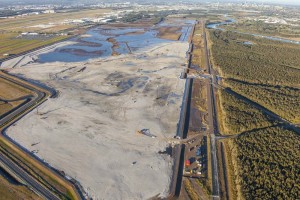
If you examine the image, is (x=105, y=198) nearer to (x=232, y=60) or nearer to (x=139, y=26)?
(x=232, y=60)

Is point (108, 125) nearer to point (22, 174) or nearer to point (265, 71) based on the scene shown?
point (22, 174)

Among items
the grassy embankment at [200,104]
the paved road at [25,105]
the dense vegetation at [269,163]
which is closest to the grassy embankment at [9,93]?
the paved road at [25,105]

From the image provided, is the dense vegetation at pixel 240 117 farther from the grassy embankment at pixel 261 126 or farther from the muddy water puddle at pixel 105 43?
the muddy water puddle at pixel 105 43

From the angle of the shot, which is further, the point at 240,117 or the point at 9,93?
the point at 9,93

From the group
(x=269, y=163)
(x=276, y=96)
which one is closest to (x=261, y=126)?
(x=269, y=163)

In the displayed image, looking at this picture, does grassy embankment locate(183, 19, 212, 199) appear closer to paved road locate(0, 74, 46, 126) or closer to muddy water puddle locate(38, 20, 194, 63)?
muddy water puddle locate(38, 20, 194, 63)

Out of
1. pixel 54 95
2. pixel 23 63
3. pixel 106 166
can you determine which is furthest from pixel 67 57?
pixel 106 166
